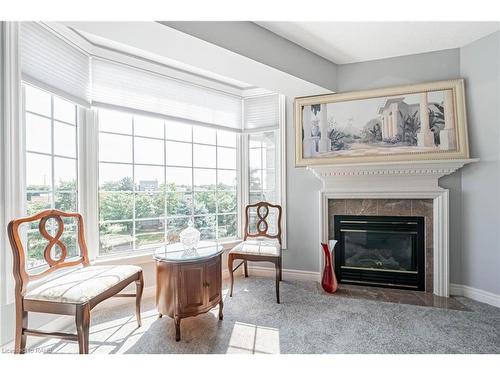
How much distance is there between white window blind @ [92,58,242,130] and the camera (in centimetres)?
254

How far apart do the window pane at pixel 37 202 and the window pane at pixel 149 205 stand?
0.79 metres

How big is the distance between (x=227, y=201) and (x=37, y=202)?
6.59ft

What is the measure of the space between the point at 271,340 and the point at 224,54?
7.44ft

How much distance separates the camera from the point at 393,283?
9.46 ft

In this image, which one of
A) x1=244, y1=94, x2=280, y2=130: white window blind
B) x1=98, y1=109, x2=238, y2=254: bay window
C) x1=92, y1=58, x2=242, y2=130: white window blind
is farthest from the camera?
x1=244, y1=94, x2=280, y2=130: white window blind

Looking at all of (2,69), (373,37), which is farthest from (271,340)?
(373,37)

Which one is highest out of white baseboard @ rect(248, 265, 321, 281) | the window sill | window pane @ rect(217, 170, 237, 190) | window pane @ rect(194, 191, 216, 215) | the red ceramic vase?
window pane @ rect(217, 170, 237, 190)

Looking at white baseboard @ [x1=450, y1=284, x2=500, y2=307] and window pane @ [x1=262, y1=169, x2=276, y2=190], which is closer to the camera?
white baseboard @ [x1=450, y1=284, x2=500, y2=307]

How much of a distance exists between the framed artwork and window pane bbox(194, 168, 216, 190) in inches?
44.3

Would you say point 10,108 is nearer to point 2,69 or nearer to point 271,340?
point 2,69

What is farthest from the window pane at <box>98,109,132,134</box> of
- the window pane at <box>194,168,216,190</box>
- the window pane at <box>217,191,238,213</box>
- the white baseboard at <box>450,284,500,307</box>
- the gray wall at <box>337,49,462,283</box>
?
the white baseboard at <box>450,284,500,307</box>

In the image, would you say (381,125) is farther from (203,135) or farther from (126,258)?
(126,258)

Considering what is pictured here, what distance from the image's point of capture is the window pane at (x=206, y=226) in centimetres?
326

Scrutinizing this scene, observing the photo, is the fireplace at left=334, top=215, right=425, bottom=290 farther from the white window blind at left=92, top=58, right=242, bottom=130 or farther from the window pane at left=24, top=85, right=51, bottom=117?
the window pane at left=24, top=85, right=51, bottom=117
